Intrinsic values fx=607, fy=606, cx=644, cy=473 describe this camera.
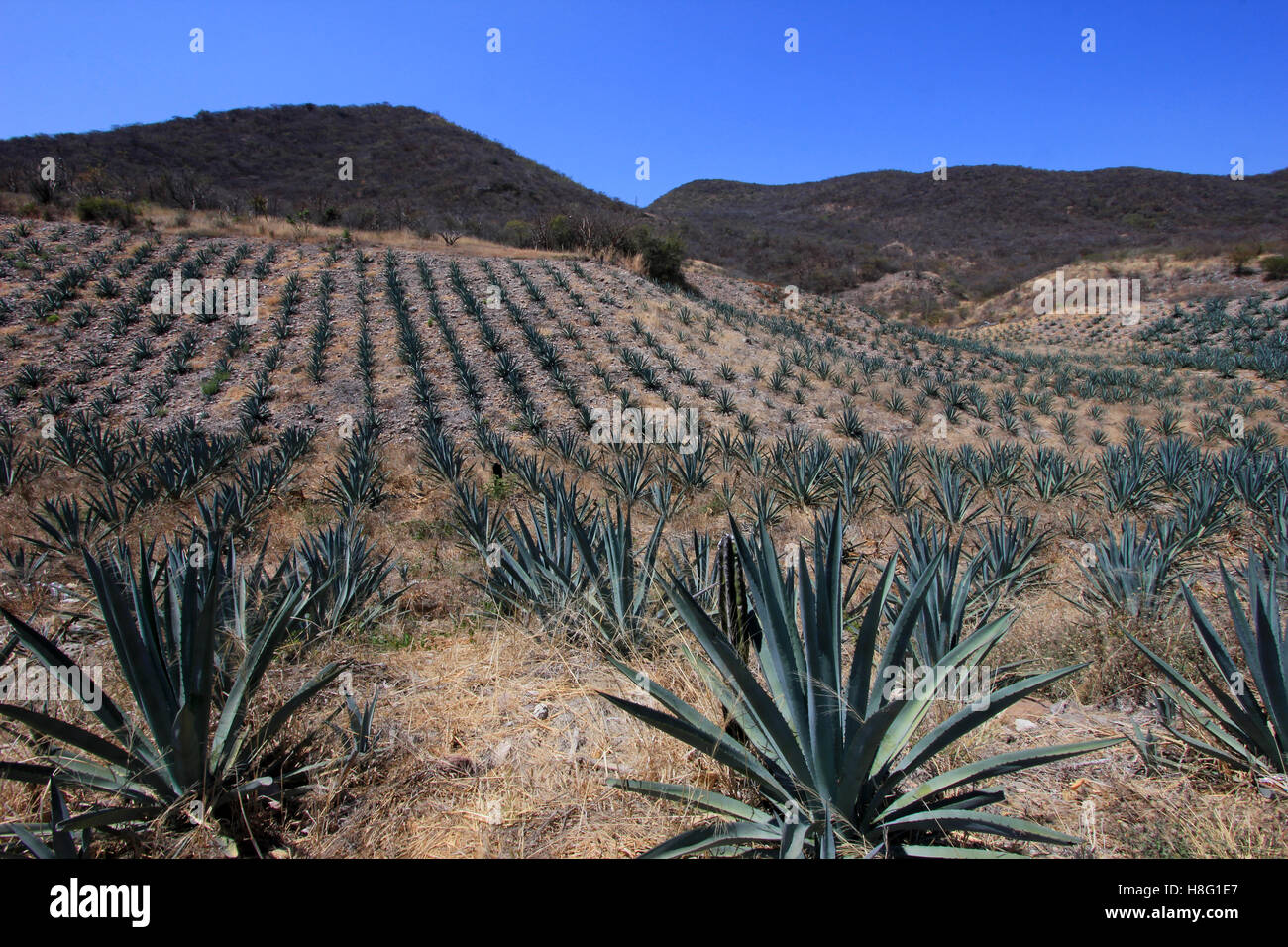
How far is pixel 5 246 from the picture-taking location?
15.2 m

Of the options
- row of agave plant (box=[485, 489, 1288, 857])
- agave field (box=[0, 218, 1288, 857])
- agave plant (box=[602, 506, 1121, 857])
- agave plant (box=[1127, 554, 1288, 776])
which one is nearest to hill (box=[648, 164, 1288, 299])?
agave field (box=[0, 218, 1288, 857])

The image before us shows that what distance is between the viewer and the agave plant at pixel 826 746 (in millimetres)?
1461

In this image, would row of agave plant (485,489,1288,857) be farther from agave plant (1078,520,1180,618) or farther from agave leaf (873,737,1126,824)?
agave plant (1078,520,1180,618)

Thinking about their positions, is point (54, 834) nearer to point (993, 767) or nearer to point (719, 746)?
point (719, 746)

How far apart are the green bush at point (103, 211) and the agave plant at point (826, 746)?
81.5ft

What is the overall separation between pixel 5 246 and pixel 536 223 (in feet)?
49.3

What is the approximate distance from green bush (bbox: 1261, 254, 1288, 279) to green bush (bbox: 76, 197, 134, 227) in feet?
139

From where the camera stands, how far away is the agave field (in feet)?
5.44

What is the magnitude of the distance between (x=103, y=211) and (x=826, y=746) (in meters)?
25.7

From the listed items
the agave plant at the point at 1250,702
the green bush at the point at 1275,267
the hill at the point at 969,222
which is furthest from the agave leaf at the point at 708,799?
the hill at the point at 969,222

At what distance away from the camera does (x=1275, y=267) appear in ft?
81.9

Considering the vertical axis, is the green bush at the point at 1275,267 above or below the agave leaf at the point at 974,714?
above

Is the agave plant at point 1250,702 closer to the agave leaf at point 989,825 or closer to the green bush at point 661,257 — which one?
the agave leaf at point 989,825
